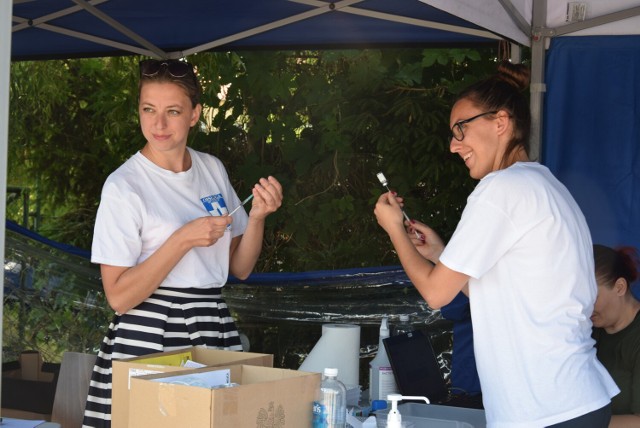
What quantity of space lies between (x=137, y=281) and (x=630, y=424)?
1.27m

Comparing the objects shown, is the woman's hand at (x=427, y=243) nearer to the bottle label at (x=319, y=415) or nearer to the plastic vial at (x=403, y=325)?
the bottle label at (x=319, y=415)

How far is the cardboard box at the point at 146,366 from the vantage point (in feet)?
5.95

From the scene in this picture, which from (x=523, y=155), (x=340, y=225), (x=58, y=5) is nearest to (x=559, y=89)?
(x=523, y=155)

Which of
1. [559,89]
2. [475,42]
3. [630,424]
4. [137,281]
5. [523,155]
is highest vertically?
[475,42]

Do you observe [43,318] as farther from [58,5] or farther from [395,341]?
[395,341]

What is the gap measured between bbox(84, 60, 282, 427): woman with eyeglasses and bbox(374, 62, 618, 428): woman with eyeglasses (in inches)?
25.7

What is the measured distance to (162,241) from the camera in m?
2.24

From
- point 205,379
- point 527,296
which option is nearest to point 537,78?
point 527,296

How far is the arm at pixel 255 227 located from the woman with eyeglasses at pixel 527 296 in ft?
1.86

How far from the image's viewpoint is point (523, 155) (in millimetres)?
1996

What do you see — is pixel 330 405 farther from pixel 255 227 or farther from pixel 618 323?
pixel 618 323

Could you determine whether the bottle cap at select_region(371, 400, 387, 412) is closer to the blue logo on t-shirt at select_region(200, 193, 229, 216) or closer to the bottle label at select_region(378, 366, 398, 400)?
the bottle label at select_region(378, 366, 398, 400)

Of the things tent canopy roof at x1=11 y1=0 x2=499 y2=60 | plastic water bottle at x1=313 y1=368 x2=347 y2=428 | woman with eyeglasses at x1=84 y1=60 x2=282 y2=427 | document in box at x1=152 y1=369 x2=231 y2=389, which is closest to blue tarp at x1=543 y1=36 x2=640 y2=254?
tent canopy roof at x1=11 y1=0 x2=499 y2=60

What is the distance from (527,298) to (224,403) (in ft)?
2.14
